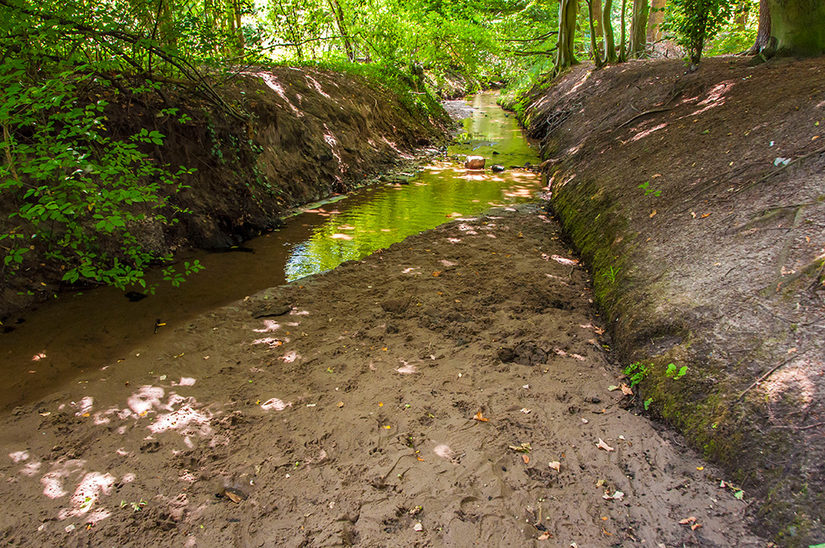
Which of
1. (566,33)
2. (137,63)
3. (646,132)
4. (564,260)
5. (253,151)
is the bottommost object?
(564,260)

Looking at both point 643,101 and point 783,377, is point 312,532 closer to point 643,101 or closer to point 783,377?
point 783,377

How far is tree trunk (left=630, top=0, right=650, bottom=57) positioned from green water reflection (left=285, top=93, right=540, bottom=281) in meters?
6.15

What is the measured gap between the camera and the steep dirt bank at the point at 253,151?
20.5 feet

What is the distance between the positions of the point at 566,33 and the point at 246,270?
58.8ft

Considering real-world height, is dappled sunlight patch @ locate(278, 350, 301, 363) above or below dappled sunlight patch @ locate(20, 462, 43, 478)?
below

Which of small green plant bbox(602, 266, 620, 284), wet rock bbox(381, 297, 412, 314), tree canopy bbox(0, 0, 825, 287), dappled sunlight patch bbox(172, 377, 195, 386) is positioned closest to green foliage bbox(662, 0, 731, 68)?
tree canopy bbox(0, 0, 825, 287)

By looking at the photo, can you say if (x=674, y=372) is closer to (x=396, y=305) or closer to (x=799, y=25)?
(x=396, y=305)

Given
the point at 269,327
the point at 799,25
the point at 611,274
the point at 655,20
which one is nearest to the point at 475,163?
the point at 799,25

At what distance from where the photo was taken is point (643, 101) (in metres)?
10.3

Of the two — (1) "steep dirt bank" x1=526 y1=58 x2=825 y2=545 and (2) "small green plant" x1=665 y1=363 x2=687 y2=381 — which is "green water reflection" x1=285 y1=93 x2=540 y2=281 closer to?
(1) "steep dirt bank" x1=526 y1=58 x2=825 y2=545

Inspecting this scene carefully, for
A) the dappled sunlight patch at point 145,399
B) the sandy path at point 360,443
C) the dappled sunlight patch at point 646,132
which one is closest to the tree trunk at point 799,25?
the dappled sunlight patch at point 646,132

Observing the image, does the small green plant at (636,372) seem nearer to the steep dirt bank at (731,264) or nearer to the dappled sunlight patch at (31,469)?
the steep dirt bank at (731,264)

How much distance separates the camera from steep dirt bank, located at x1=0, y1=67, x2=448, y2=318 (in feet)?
20.5

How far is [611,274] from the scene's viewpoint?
5.41 meters
